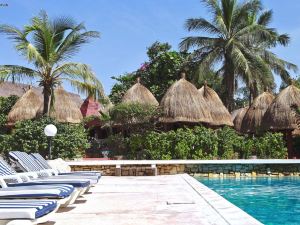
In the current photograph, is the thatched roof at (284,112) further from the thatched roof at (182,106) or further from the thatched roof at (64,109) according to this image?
the thatched roof at (64,109)

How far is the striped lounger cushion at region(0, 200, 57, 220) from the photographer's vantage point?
379cm

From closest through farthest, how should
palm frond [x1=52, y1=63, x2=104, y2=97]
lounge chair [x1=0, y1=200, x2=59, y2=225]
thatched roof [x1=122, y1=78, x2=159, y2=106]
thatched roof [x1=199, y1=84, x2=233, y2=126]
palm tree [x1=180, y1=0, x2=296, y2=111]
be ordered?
lounge chair [x1=0, y1=200, x2=59, y2=225], palm frond [x1=52, y1=63, x2=104, y2=97], thatched roof [x1=122, y1=78, x2=159, y2=106], thatched roof [x1=199, y1=84, x2=233, y2=126], palm tree [x1=180, y1=0, x2=296, y2=111]

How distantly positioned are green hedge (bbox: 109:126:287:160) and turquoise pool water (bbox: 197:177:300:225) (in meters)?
3.39

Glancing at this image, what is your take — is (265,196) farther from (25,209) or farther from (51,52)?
(51,52)

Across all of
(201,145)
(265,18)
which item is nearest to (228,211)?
(201,145)

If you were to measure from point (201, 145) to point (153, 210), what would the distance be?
13.7m

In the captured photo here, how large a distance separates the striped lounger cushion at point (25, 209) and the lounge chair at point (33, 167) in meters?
3.27

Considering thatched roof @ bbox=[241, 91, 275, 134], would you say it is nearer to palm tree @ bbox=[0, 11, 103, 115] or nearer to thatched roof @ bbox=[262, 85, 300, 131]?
thatched roof @ bbox=[262, 85, 300, 131]

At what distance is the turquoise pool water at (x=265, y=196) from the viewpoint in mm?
8602

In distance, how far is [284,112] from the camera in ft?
79.3

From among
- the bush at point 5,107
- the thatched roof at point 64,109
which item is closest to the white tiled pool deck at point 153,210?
the thatched roof at point 64,109

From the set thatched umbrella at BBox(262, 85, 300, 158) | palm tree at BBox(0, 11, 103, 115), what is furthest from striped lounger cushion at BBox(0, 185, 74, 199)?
thatched umbrella at BBox(262, 85, 300, 158)

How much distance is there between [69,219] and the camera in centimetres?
590

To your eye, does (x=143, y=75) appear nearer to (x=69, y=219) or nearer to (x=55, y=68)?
(x=55, y=68)
